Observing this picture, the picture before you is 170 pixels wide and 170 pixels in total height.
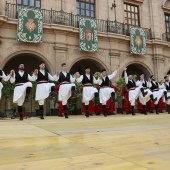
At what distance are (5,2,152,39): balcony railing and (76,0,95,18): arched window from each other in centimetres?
69

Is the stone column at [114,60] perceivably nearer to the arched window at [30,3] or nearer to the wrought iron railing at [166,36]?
the wrought iron railing at [166,36]

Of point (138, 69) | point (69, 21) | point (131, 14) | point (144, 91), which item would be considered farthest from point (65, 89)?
point (131, 14)

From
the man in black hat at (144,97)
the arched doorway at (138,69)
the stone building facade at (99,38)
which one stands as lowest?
the man in black hat at (144,97)

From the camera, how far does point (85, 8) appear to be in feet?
43.6

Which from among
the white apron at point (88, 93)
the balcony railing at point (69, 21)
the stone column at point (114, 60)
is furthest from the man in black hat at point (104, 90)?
the balcony railing at point (69, 21)

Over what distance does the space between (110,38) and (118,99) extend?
3952 millimetres

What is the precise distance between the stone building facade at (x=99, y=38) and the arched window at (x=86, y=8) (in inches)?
2.8

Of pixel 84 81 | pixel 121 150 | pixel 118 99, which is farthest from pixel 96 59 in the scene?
pixel 121 150

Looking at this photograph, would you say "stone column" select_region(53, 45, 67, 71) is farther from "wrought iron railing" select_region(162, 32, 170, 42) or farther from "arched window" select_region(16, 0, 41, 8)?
"wrought iron railing" select_region(162, 32, 170, 42)

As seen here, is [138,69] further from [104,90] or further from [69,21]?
[104,90]

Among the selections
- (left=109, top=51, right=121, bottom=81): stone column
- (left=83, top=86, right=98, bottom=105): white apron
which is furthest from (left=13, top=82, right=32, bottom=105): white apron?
(left=109, top=51, right=121, bottom=81): stone column

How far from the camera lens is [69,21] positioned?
39.9ft

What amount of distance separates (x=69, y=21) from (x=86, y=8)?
75.0 inches

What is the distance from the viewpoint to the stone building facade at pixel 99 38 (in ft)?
35.6
